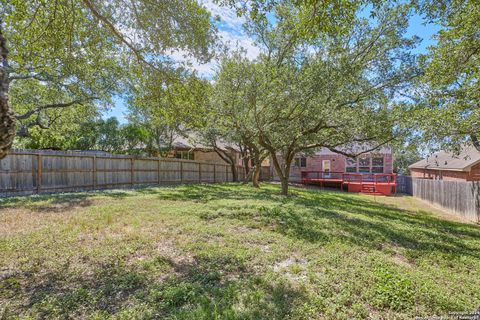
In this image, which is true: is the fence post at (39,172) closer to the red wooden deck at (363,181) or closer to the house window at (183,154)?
the house window at (183,154)

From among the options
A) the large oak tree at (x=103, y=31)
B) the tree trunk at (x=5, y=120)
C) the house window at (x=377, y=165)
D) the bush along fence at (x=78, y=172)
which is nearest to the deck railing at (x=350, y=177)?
the house window at (x=377, y=165)

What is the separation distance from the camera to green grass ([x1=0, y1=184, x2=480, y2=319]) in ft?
9.14

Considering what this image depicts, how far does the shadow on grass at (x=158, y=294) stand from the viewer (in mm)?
2623

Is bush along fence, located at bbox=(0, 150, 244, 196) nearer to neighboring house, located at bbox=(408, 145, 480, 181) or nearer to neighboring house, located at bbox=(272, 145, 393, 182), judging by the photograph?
neighboring house, located at bbox=(272, 145, 393, 182)

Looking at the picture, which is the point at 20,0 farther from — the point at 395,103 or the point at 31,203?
the point at 395,103

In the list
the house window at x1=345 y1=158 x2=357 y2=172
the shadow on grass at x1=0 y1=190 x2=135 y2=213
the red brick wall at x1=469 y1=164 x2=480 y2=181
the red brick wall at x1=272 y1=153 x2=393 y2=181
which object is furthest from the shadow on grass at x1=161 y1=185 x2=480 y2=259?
the house window at x1=345 y1=158 x2=357 y2=172

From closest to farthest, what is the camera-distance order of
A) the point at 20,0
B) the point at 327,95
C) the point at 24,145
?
1. the point at 20,0
2. the point at 327,95
3. the point at 24,145

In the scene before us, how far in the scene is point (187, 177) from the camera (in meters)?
17.3

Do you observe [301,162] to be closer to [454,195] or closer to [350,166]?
[350,166]

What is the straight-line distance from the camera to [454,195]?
497 inches

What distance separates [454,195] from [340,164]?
1329 cm

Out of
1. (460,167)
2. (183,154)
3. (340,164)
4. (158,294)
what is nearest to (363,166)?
(340,164)

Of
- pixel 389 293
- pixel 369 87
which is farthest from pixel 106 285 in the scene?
pixel 369 87

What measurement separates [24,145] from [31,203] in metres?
11.8
